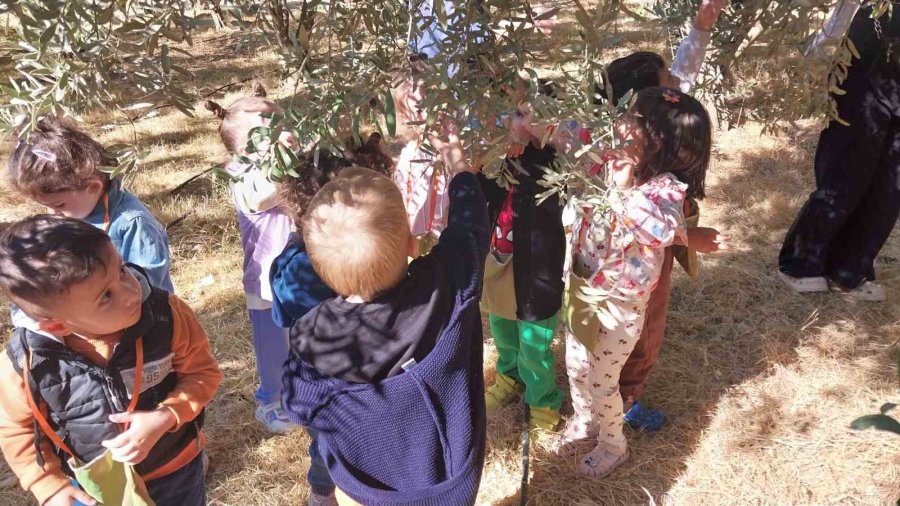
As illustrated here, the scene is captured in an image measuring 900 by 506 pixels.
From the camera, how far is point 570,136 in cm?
158

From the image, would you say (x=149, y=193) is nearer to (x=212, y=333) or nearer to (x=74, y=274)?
(x=212, y=333)

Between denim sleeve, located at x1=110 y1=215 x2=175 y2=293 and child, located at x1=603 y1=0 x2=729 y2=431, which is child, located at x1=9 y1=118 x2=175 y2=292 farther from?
child, located at x1=603 y1=0 x2=729 y2=431

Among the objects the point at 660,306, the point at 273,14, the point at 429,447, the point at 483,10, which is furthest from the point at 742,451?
the point at 273,14

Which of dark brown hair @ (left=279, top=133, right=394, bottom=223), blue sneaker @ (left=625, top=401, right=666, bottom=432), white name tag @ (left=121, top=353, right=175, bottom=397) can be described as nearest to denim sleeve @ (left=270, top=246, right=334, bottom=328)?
dark brown hair @ (left=279, top=133, right=394, bottom=223)

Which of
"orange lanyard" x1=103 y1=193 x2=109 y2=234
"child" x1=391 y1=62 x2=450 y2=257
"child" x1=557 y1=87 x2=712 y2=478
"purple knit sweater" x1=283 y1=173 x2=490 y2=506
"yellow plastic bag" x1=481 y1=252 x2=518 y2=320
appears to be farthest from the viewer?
"yellow plastic bag" x1=481 y1=252 x2=518 y2=320

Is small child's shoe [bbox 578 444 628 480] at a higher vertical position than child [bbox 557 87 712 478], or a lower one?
lower

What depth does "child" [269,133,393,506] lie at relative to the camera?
211cm

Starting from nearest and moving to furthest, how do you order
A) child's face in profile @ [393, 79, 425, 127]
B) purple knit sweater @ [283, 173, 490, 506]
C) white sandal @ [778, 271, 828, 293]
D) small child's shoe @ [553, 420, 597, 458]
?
child's face in profile @ [393, 79, 425, 127], purple knit sweater @ [283, 173, 490, 506], small child's shoe @ [553, 420, 597, 458], white sandal @ [778, 271, 828, 293]

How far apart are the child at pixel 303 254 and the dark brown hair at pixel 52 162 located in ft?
2.01

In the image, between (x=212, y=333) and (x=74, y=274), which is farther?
(x=212, y=333)

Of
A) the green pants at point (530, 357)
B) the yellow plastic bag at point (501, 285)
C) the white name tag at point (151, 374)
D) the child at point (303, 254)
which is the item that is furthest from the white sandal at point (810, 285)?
the white name tag at point (151, 374)

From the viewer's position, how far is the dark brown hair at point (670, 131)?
2170 mm

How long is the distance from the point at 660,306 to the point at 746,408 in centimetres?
81

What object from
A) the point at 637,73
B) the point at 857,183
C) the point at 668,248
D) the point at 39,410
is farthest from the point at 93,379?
the point at 857,183
